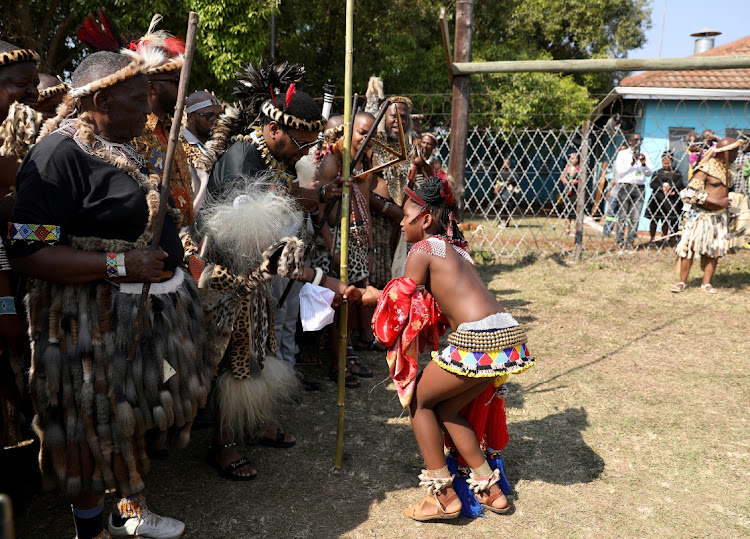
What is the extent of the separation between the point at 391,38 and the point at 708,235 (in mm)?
9318

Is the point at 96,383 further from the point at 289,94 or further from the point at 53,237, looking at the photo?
the point at 289,94

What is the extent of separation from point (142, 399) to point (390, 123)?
3485 mm

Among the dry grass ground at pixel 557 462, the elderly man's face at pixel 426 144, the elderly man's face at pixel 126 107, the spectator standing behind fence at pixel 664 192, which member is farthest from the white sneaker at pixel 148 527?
the spectator standing behind fence at pixel 664 192

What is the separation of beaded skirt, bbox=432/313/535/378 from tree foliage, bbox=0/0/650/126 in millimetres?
6219

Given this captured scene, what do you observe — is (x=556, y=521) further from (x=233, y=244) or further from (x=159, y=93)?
(x=159, y=93)

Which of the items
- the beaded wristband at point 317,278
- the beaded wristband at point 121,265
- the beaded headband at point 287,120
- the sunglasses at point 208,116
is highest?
the sunglasses at point 208,116

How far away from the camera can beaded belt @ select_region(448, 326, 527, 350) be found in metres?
2.82

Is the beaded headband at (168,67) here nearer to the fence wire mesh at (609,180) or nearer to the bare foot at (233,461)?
the bare foot at (233,461)

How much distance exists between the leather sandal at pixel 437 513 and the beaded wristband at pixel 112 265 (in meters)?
1.81

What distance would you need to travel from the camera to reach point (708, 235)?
7.30 meters

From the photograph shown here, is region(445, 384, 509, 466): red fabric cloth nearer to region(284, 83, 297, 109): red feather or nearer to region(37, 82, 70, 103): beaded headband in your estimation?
region(284, 83, 297, 109): red feather

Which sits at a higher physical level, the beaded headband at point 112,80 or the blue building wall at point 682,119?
the blue building wall at point 682,119

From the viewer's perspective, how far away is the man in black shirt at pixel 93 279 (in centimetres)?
210

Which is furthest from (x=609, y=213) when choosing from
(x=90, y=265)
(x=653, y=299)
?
(x=90, y=265)
